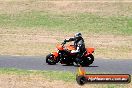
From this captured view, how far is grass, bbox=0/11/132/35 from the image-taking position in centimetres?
3784

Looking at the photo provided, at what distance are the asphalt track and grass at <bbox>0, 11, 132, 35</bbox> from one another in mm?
12204

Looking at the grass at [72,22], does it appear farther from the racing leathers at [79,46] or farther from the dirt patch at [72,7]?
the racing leathers at [79,46]

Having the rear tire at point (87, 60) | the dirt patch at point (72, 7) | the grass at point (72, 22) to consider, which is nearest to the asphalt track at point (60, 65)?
the rear tire at point (87, 60)

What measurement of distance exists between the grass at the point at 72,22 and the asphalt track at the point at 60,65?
12204 mm

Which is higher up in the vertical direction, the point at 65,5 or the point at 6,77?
the point at 65,5

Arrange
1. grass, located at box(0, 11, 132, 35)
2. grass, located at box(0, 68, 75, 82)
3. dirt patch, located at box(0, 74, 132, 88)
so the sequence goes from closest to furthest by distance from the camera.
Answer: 1. dirt patch, located at box(0, 74, 132, 88)
2. grass, located at box(0, 68, 75, 82)
3. grass, located at box(0, 11, 132, 35)

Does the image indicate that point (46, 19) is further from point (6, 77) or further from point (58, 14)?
point (6, 77)

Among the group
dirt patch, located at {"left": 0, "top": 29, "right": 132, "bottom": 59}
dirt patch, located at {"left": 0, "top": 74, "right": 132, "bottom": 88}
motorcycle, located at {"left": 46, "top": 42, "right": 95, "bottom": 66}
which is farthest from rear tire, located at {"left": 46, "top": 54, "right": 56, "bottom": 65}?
dirt patch, located at {"left": 0, "top": 74, "right": 132, "bottom": 88}

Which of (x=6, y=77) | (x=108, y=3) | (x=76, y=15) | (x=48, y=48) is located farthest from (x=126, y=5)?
(x=6, y=77)

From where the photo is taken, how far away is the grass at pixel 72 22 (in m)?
37.8

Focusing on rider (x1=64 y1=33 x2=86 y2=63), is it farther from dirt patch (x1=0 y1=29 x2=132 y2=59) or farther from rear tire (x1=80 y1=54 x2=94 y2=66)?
dirt patch (x1=0 y1=29 x2=132 y2=59)

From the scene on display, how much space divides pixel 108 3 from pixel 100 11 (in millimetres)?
2564

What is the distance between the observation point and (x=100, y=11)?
146ft

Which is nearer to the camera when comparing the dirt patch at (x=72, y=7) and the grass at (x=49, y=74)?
the grass at (x=49, y=74)
